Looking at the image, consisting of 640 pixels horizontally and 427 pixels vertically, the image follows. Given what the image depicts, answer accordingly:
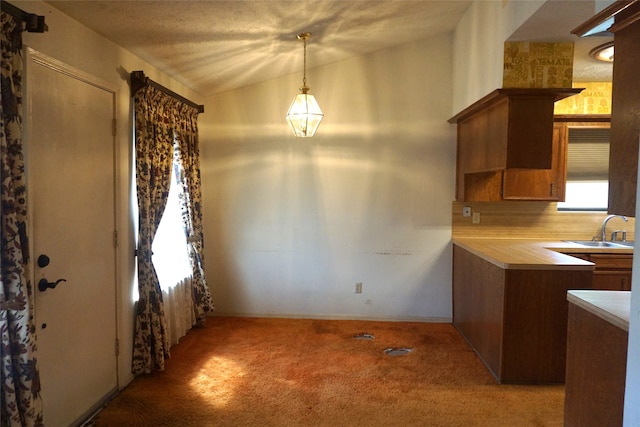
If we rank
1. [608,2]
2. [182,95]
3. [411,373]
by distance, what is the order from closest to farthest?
[608,2]
[411,373]
[182,95]

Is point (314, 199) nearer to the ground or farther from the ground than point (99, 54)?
nearer to the ground

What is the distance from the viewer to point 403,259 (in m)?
4.62

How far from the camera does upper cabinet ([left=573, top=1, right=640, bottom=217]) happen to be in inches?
59.6

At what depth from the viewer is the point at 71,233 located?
96.3 inches

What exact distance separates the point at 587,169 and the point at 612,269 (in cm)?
123

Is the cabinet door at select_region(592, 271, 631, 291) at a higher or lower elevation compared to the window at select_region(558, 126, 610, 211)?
lower

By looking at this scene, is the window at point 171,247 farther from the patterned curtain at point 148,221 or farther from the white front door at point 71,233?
the white front door at point 71,233

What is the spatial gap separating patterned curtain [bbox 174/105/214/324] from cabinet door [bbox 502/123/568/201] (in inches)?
127

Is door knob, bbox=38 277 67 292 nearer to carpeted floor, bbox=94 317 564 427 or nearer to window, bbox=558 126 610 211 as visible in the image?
carpeted floor, bbox=94 317 564 427

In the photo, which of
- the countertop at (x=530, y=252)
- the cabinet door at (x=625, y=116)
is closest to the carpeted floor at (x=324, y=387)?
the countertop at (x=530, y=252)

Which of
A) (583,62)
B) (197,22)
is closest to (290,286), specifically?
(197,22)

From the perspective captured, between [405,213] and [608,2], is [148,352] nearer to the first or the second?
[405,213]

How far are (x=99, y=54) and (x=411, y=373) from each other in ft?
10.9

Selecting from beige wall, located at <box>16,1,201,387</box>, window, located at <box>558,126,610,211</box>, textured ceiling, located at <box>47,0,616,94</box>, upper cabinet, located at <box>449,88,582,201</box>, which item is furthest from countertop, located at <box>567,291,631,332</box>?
beige wall, located at <box>16,1,201,387</box>
